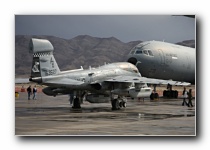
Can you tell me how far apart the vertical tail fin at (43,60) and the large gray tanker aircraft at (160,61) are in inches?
133

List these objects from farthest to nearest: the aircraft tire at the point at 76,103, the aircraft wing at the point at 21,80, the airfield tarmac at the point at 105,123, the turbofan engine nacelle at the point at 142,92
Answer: the aircraft tire at the point at 76,103 < the turbofan engine nacelle at the point at 142,92 < the aircraft wing at the point at 21,80 < the airfield tarmac at the point at 105,123

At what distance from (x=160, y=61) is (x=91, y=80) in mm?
3767

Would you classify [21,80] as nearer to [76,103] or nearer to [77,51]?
[77,51]

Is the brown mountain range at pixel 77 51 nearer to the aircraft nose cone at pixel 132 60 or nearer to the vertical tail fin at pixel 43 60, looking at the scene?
the vertical tail fin at pixel 43 60

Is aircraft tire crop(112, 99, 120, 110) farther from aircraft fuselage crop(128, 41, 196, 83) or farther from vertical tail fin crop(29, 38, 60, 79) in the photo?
vertical tail fin crop(29, 38, 60, 79)

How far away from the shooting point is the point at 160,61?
20.7 m

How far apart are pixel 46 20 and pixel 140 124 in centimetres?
444

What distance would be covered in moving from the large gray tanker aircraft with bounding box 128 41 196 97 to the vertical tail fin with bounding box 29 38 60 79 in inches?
133

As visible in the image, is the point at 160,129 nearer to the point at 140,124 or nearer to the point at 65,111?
the point at 140,124

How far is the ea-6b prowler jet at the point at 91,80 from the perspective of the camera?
16.1 meters

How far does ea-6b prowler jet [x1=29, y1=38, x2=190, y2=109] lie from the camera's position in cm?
1608

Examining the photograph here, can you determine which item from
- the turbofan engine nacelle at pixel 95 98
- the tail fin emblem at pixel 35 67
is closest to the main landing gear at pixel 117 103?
the turbofan engine nacelle at pixel 95 98

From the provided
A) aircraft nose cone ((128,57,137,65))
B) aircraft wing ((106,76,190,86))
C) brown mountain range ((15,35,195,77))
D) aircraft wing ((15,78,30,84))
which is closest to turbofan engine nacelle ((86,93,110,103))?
aircraft wing ((106,76,190,86))
